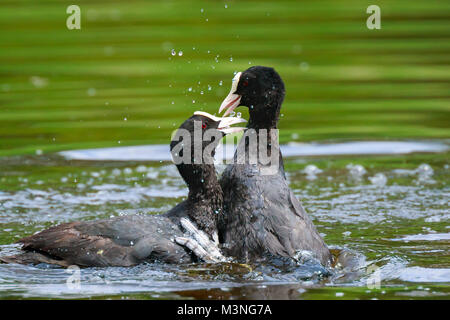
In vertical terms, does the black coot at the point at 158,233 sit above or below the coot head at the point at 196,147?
below

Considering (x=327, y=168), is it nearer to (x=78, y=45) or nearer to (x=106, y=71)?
(x=106, y=71)

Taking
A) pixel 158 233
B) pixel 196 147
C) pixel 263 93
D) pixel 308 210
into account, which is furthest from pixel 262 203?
pixel 308 210

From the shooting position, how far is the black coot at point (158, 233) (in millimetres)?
6133

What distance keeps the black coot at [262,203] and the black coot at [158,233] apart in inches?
5.9

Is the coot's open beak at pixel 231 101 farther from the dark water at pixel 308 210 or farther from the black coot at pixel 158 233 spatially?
the dark water at pixel 308 210

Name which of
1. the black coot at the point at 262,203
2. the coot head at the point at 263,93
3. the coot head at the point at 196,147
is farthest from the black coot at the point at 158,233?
the coot head at the point at 263,93

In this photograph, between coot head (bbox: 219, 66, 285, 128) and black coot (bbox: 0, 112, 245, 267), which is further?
coot head (bbox: 219, 66, 285, 128)

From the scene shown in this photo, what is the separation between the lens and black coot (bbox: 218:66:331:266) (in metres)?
6.32

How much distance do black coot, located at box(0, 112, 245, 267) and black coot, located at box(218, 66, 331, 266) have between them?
15 cm

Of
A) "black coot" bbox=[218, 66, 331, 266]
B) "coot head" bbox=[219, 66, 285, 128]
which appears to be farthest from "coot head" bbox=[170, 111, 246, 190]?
"coot head" bbox=[219, 66, 285, 128]

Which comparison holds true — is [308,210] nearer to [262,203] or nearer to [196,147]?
[262,203]

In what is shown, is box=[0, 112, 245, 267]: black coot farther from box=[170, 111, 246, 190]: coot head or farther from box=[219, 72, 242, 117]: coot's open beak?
box=[219, 72, 242, 117]: coot's open beak

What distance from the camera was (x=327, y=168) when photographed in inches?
363

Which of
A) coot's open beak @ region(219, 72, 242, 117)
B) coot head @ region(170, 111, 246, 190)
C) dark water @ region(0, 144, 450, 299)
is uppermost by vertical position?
coot's open beak @ region(219, 72, 242, 117)
